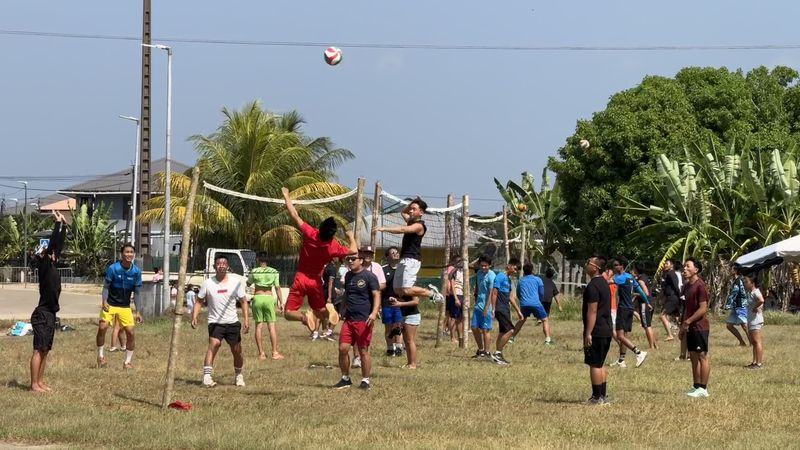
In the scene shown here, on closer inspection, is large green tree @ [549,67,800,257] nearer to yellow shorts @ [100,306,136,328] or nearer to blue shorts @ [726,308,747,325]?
blue shorts @ [726,308,747,325]

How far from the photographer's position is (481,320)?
19.8 meters

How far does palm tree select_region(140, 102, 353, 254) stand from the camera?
48031 millimetres

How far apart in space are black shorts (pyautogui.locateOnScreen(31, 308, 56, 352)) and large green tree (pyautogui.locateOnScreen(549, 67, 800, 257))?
30.1 m

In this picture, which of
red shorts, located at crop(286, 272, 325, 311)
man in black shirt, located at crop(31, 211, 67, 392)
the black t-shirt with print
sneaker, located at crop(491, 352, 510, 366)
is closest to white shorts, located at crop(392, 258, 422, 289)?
red shorts, located at crop(286, 272, 325, 311)

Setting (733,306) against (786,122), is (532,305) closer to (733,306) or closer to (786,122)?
(733,306)

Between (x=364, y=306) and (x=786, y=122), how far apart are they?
37086 mm

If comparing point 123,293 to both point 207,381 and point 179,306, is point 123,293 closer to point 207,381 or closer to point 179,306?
point 207,381

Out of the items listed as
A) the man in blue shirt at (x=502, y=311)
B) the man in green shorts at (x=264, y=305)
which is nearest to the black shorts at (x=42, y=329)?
the man in green shorts at (x=264, y=305)

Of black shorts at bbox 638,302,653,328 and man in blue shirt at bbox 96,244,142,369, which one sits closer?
man in blue shirt at bbox 96,244,142,369

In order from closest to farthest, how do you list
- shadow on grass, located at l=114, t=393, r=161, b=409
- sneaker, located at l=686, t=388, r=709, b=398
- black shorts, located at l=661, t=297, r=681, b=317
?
shadow on grass, located at l=114, t=393, r=161, b=409 → sneaker, located at l=686, t=388, r=709, b=398 → black shorts, located at l=661, t=297, r=681, b=317

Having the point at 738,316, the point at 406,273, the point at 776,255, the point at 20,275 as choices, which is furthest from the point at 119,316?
the point at 20,275

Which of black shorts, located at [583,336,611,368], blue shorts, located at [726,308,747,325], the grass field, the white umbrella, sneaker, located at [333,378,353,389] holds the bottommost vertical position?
the grass field

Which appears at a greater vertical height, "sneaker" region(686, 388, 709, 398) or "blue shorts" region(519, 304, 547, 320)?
"blue shorts" region(519, 304, 547, 320)

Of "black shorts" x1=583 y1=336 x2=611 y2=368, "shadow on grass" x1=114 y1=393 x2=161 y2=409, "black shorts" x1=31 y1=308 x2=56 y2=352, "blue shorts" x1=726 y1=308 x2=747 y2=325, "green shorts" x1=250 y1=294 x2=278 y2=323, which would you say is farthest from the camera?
"blue shorts" x1=726 y1=308 x2=747 y2=325
